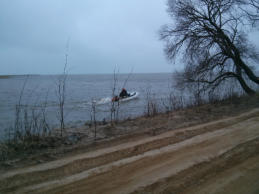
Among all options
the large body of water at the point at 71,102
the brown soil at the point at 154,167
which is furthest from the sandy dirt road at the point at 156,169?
the large body of water at the point at 71,102

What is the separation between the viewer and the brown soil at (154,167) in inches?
120

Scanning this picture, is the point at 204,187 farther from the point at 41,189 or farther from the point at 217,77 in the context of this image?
the point at 217,77

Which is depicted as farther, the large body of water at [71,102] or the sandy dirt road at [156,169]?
the large body of water at [71,102]

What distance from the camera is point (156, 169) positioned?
3.58 m

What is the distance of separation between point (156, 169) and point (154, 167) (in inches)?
3.4

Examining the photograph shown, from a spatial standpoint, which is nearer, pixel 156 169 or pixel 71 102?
pixel 156 169

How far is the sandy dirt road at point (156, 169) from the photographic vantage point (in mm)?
3045

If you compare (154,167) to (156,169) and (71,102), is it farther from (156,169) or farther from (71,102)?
(71,102)

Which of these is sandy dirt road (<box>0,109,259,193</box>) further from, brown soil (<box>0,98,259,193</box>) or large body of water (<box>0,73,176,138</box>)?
large body of water (<box>0,73,176,138</box>)

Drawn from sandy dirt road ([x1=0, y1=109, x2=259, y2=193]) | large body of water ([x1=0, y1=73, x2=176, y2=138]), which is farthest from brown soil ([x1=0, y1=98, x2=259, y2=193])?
large body of water ([x1=0, y1=73, x2=176, y2=138])

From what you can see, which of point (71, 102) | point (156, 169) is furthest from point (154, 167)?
point (71, 102)

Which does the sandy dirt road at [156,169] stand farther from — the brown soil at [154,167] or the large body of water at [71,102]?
the large body of water at [71,102]

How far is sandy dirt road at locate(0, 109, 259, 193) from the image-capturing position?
120 inches

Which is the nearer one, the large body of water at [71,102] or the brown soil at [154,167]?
the brown soil at [154,167]
